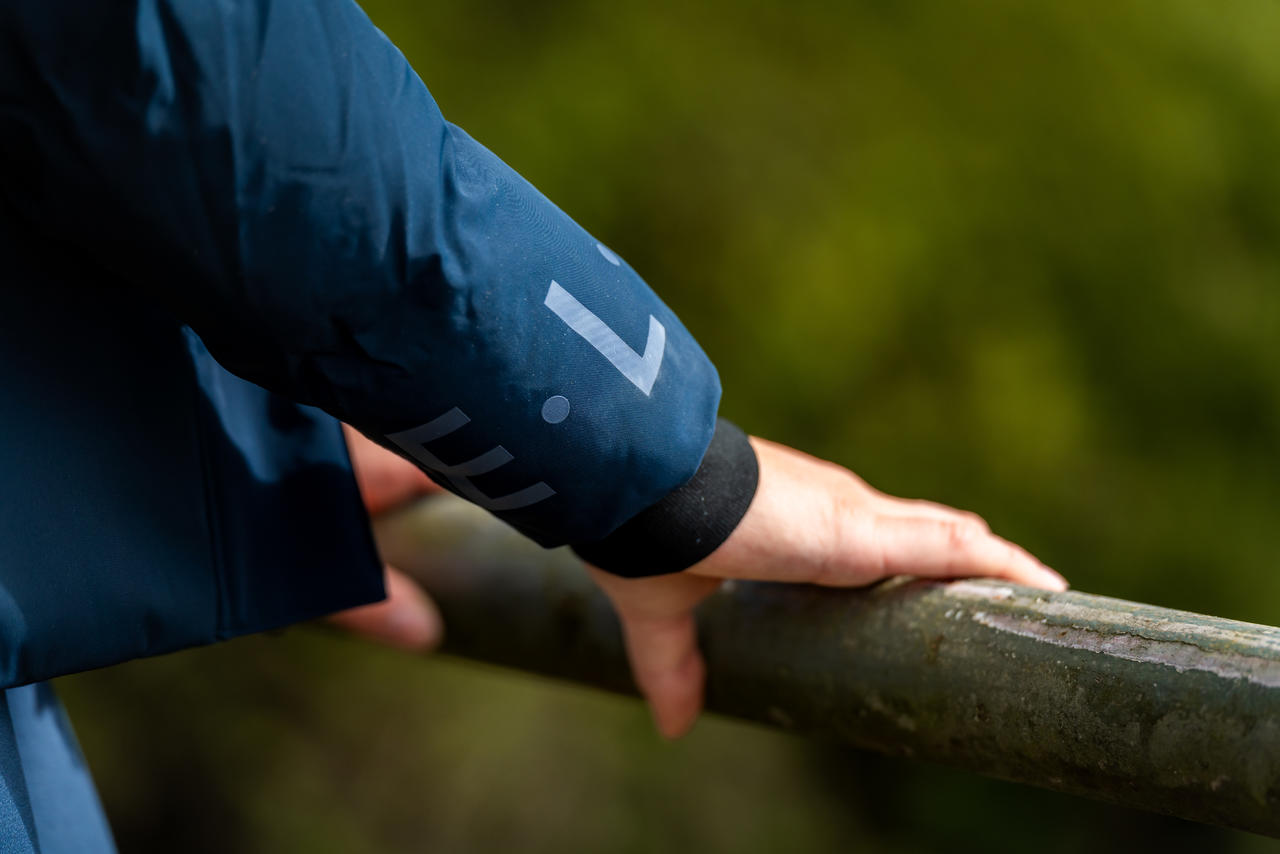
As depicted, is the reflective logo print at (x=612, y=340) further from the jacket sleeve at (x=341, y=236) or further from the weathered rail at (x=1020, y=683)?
the weathered rail at (x=1020, y=683)

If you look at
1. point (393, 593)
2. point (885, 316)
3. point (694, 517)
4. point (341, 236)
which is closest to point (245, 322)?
point (341, 236)

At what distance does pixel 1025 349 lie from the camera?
1.42 meters

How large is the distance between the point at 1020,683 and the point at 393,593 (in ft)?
1.47

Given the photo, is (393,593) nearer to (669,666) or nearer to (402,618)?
(402,618)

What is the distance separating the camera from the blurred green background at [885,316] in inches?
54.4

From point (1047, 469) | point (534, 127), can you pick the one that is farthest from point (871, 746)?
point (534, 127)

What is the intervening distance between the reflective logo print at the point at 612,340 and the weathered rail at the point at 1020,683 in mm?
153

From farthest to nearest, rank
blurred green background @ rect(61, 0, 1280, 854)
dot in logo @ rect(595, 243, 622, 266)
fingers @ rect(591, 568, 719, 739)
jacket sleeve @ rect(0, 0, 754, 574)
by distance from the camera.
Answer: blurred green background @ rect(61, 0, 1280, 854), fingers @ rect(591, 568, 719, 739), dot in logo @ rect(595, 243, 622, 266), jacket sleeve @ rect(0, 0, 754, 574)

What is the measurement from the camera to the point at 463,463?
1.32 ft

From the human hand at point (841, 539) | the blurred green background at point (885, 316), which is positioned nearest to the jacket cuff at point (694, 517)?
the human hand at point (841, 539)

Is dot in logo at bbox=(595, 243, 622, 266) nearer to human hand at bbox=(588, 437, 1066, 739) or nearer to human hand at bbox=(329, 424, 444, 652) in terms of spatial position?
human hand at bbox=(588, 437, 1066, 739)

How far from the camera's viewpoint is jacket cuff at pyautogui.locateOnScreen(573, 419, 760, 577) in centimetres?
45

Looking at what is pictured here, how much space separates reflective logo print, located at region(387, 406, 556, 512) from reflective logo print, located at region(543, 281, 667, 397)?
0.17 ft

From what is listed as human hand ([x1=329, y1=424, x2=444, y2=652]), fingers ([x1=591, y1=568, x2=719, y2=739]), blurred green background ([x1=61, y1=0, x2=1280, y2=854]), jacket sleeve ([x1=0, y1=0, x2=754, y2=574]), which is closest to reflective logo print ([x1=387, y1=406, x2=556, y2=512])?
jacket sleeve ([x1=0, y1=0, x2=754, y2=574])
